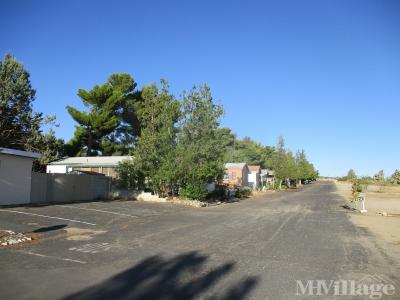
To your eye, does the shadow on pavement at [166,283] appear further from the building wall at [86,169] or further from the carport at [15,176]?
the building wall at [86,169]

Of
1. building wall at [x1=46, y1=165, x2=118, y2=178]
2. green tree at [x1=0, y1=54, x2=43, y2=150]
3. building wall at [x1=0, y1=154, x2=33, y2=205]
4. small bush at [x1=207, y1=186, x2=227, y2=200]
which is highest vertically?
green tree at [x1=0, y1=54, x2=43, y2=150]

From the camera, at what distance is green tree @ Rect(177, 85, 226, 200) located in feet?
105

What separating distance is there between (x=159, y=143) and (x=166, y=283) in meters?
25.3

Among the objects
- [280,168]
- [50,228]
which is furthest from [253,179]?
[50,228]

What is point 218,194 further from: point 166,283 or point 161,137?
point 166,283

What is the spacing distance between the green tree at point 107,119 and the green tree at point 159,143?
14162 mm

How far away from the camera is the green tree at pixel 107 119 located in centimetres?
4697

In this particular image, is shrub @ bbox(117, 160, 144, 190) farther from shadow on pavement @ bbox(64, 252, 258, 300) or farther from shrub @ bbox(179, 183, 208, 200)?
shadow on pavement @ bbox(64, 252, 258, 300)

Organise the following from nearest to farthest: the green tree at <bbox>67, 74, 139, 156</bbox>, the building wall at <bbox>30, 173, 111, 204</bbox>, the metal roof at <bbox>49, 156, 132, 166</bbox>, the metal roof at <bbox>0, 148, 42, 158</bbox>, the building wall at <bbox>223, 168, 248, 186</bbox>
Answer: the metal roof at <bbox>0, 148, 42, 158</bbox> → the building wall at <bbox>30, 173, 111, 204</bbox> → the metal roof at <bbox>49, 156, 132, 166</bbox> → the green tree at <bbox>67, 74, 139, 156</bbox> → the building wall at <bbox>223, 168, 248, 186</bbox>

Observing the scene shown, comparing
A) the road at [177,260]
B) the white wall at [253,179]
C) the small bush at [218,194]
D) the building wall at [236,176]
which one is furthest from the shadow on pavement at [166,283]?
the white wall at [253,179]

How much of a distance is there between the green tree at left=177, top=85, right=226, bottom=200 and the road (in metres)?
15.3

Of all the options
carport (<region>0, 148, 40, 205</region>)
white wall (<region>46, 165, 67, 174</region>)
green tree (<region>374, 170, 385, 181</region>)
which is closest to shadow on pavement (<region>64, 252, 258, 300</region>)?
carport (<region>0, 148, 40, 205</region>)

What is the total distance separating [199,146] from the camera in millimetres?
32406

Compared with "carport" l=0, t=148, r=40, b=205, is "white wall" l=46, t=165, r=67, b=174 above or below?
above
